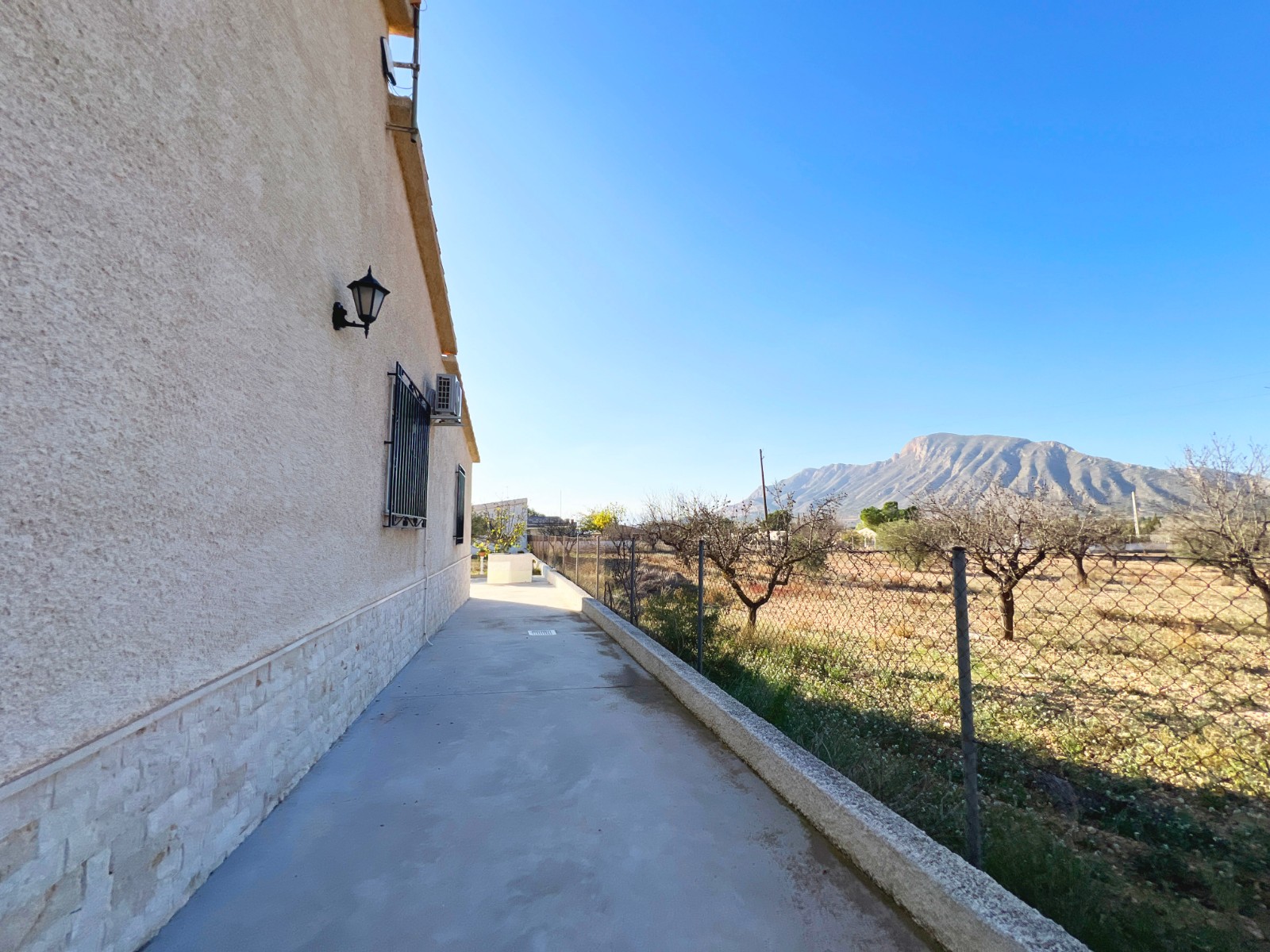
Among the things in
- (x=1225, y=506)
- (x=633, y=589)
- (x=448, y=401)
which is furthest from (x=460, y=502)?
(x=1225, y=506)

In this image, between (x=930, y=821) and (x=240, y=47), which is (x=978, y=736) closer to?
(x=930, y=821)

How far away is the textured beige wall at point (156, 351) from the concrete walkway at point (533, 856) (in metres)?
0.84

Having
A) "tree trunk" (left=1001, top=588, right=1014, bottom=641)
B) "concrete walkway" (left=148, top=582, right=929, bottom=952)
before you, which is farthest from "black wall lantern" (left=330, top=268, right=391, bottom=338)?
"tree trunk" (left=1001, top=588, right=1014, bottom=641)

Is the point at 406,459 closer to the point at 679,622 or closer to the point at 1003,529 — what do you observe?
the point at 679,622

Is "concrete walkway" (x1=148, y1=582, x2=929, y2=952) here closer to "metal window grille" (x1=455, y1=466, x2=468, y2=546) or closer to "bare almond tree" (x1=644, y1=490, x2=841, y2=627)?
"bare almond tree" (x1=644, y1=490, x2=841, y2=627)

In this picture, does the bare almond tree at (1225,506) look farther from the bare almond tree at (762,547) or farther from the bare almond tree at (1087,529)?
the bare almond tree at (762,547)

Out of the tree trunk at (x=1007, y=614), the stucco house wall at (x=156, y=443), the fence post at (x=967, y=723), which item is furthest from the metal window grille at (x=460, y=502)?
the tree trunk at (x=1007, y=614)

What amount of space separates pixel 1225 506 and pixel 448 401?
11.4 meters

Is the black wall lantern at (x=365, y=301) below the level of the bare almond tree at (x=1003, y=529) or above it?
above

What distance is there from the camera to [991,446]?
185750 mm

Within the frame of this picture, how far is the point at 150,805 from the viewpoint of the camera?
1679 millimetres

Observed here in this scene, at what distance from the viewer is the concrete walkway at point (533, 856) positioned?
1748 mm

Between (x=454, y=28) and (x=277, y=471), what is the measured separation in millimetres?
5410

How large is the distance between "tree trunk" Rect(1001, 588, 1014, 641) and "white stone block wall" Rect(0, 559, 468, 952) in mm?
8345
